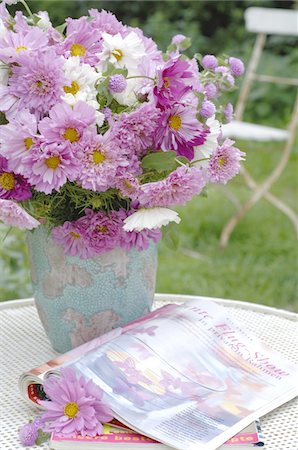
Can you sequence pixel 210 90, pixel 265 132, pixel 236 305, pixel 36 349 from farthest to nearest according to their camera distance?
pixel 265 132 → pixel 236 305 → pixel 36 349 → pixel 210 90

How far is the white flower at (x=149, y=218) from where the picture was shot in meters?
1.31

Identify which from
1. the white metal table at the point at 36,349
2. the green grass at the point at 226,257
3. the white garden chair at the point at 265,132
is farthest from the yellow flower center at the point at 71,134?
the white garden chair at the point at 265,132

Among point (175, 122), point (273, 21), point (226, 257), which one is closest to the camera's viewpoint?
point (175, 122)

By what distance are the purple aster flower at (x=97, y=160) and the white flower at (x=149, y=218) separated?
66 mm

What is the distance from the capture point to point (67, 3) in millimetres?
6793

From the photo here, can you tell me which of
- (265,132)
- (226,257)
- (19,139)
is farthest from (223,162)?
(265,132)

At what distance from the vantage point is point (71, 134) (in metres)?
1.29

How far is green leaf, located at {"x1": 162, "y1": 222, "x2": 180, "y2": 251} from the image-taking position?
57.6 inches

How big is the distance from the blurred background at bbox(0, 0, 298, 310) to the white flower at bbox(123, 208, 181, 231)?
0.17 metres

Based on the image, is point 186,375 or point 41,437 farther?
point 186,375

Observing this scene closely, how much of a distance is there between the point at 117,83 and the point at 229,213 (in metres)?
3.17

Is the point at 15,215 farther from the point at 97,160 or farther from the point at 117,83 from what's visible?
the point at 117,83

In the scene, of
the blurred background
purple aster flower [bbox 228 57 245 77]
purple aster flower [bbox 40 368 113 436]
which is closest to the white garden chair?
the blurred background

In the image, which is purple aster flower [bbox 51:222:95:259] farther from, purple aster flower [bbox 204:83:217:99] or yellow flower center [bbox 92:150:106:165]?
purple aster flower [bbox 204:83:217:99]
